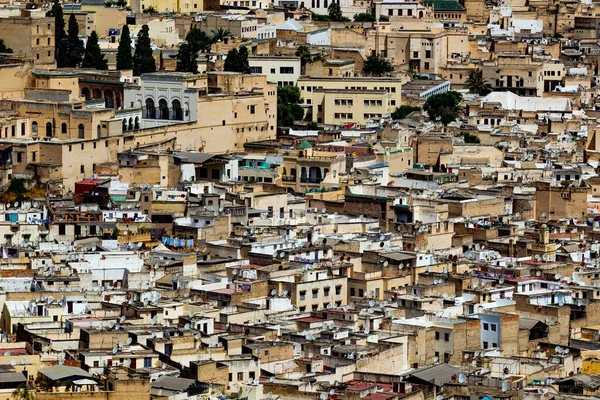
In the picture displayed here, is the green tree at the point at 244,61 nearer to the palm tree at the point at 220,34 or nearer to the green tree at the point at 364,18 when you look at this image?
the palm tree at the point at 220,34

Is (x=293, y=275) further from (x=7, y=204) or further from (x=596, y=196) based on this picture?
(x=596, y=196)

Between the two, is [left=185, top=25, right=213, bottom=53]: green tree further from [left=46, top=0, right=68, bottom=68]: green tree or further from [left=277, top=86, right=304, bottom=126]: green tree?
[left=277, top=86, right=304, bottom=126]: green tree

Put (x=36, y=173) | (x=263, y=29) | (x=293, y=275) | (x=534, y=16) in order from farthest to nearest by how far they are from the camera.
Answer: (x=534, y=16)
(x=263, y=29)
(x=36, y=173)
(x=293, y=275)

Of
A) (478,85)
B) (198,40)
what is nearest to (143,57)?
(198,40)

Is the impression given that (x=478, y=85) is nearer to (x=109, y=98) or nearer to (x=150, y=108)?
(x=109, y=98)

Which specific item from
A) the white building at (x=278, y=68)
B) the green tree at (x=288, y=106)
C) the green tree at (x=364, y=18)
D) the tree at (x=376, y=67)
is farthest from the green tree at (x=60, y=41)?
the green tree at (x=364, y=18)

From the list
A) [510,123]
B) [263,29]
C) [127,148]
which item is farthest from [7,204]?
[263,29]
